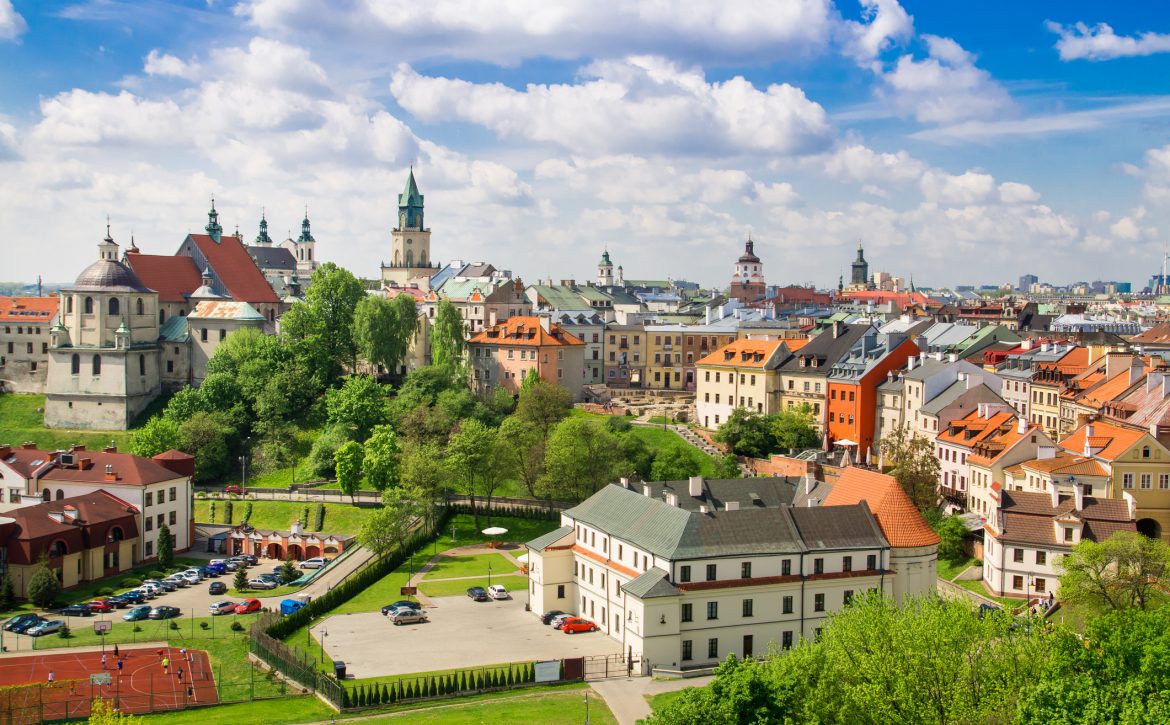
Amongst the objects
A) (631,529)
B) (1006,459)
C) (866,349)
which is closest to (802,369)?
(866,349)

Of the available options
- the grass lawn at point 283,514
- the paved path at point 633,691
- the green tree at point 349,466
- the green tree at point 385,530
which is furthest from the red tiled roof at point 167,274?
the paved path at point 633,691

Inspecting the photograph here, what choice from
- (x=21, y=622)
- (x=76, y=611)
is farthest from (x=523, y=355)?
(x=21, y=622)

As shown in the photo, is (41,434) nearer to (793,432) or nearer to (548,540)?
(548,540)

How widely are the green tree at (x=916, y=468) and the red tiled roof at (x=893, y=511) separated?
11.2 meters

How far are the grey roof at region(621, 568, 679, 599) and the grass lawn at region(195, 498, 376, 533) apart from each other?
30525 millimetres

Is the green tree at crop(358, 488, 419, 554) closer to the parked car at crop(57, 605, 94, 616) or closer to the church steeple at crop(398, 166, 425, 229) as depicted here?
the parked car at crop(57, 605, 94, 616)

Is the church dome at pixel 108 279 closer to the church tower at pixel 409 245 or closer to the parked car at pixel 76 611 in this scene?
the parked car at pixel 76 611

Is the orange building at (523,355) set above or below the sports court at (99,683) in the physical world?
above

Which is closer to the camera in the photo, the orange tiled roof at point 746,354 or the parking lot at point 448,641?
the parking lot at point 448,641

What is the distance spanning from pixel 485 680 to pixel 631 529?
11.7 metres

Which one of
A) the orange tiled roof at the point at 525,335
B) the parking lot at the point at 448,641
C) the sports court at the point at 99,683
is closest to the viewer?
the sports court at the point at 99,683

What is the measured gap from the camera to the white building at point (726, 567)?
2084 inches

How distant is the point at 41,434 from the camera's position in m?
99.2

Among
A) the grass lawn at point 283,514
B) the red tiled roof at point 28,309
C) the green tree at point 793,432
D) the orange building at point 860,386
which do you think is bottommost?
the grass lawn at point 283,514
